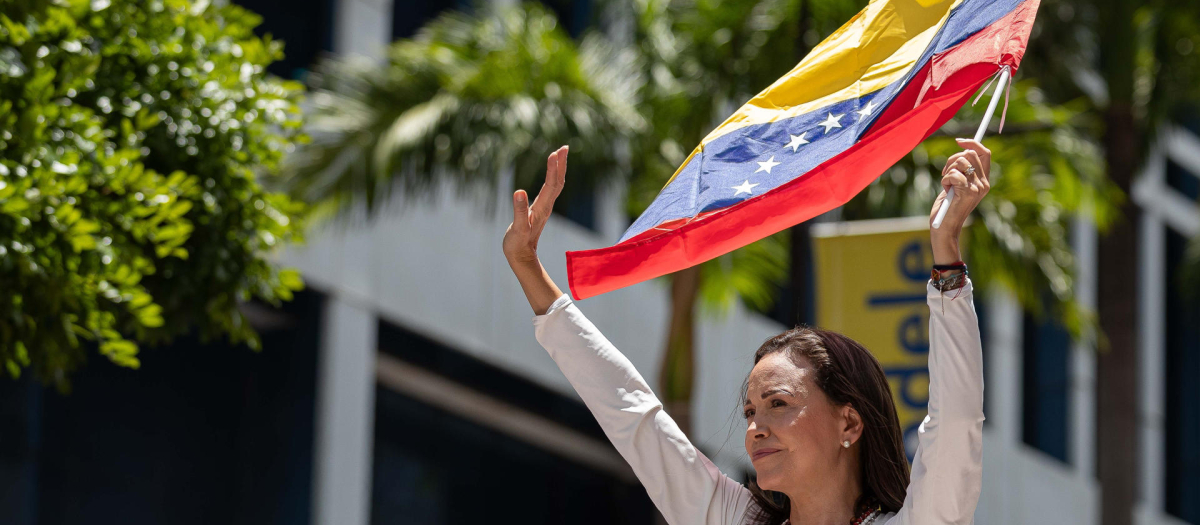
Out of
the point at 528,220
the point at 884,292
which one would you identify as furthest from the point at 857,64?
the point at 884,292

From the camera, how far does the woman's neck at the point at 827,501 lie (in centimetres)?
306

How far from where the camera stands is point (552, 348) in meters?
3.28

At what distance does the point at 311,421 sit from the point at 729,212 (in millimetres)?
11002

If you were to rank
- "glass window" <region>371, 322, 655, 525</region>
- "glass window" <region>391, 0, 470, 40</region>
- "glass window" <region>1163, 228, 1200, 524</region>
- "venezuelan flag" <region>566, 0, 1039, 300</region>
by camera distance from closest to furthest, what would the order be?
"venezuelan flag" <region>566, 0, 1039, 300</region>
"glass window" <region>391, 0, 470, 40</region>
"glass window" <region>371, 322, 655, 525</region>
"glass window" <region>1163, 228, 1200, 524</region>

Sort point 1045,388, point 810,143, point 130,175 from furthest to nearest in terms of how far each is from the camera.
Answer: point 1045,388, point 130,175, point 810,143

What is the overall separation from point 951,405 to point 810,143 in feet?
4.55

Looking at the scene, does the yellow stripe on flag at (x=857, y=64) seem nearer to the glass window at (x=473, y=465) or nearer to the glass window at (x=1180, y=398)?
the glass window at (x=473, y=465)

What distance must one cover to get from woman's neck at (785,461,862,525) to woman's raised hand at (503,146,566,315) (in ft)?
2.14

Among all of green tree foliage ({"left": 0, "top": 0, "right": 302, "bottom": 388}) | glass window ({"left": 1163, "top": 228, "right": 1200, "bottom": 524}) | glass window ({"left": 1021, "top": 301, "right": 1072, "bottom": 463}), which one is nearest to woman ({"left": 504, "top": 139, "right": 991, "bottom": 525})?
green tree foliage ({"left": 0, "top": 0, "right": 302, "bottom": 388})

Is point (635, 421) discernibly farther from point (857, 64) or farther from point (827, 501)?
point (857, 64)

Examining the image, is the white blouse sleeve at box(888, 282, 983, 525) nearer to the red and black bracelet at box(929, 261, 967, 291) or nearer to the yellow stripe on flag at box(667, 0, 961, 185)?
the red and black bracelet at box(929, 261, 967, 291)

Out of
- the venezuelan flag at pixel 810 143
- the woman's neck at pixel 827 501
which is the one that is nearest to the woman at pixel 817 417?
the woman's neck at pixel 827 501

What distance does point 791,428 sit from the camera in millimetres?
3043

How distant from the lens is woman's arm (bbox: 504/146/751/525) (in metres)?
3.24
